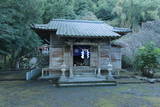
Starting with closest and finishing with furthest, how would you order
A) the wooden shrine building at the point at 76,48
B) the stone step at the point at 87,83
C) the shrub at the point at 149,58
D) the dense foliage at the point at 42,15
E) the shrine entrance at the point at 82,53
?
the stone step at the point at 87,83
the wooden shrine building at the point at 76,48
the shrine entrance at the point at 82,53
the shrub at the point at 149,58
the dense foliage at the point at 42,15

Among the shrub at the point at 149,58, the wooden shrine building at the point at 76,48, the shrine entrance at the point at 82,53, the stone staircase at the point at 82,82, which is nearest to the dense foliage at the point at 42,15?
the wooden shrine building at the point at 76,48

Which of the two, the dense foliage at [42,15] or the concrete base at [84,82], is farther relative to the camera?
the dense foliage at [42,15]

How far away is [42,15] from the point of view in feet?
53.3

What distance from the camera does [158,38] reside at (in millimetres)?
13969

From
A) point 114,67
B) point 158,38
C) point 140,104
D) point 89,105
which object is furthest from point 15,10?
point 158,38

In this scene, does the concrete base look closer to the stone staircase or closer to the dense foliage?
the stone staircase

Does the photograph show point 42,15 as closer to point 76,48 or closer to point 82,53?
point 76,48

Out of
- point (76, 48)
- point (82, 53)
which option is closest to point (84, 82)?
point (82, 53)

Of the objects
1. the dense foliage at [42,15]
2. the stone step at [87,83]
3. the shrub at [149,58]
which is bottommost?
the stone step at [87,83]

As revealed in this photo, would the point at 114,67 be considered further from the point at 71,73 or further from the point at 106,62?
the point at 71,73

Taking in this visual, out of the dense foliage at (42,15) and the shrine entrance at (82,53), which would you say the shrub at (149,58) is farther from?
the dense foliage at (42,15)

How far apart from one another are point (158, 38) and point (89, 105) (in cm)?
1247

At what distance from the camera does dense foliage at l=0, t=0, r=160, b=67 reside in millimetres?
10320

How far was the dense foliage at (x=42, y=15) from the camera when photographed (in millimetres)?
10320
